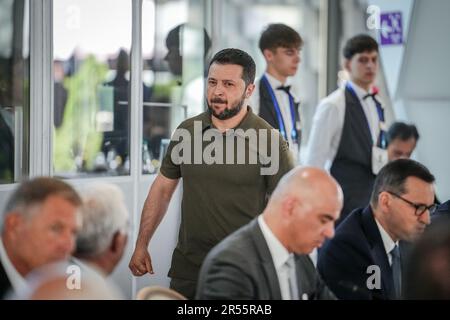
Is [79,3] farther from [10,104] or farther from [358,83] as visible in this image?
[358,83]

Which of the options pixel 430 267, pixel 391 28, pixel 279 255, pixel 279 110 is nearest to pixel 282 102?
pixel 279 110

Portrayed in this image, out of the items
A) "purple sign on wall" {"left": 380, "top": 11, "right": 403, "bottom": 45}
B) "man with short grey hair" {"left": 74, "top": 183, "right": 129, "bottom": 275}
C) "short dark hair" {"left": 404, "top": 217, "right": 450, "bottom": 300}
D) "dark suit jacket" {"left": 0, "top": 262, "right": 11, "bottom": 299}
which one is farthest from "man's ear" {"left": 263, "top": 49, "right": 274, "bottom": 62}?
"short dark hair" {"left": 404, "top": 217, "right": 450, "bottom": 300}

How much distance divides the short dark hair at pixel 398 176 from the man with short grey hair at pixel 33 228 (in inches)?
45.7

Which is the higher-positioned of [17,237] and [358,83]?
[358,83]

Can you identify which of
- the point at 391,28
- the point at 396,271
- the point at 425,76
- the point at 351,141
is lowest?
the point at 396,271

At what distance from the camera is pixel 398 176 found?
113 inches

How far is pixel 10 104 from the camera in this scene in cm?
280

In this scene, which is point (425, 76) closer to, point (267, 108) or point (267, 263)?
point (267, 108)

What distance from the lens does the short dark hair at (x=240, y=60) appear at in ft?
9.32

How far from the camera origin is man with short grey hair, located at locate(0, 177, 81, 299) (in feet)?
7.02

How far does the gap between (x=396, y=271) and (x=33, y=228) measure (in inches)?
53.6

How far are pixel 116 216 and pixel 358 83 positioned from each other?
6.80 ft

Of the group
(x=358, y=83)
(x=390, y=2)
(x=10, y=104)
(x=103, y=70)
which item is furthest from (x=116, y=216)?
(x=390, y=2)

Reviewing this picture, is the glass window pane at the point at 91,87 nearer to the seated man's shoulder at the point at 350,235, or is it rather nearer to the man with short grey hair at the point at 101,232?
the man with short grey hair at the point at 101,232
